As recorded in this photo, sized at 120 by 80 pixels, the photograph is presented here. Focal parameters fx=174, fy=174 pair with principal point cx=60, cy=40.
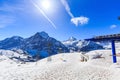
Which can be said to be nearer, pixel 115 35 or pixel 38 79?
pixel 38 79

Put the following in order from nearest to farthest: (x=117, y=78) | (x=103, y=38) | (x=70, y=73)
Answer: (x=117, y=78), (x=70, y=73), (x=103, y=38)

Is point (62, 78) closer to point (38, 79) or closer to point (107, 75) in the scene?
point (38, 79)

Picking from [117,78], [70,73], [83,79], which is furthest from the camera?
[70,73]

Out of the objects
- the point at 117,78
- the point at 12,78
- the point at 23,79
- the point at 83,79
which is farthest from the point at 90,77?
the point at 12,78

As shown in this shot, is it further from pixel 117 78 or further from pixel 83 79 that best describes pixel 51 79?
pixel 117 78

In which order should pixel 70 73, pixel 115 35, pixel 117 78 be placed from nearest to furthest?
pixel 117 78
pixel 70 73
pixel 115 35

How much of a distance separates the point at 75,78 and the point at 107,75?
382 cm

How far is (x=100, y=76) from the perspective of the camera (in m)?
20.5

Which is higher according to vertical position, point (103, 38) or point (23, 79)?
point (103, 38)

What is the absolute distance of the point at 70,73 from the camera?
75.7ft

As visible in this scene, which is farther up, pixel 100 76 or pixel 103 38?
pixel 103 38

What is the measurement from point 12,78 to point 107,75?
37.3ft

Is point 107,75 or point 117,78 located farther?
point 107,75

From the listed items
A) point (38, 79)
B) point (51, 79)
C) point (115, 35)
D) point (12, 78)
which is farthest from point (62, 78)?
point (115, 35)
